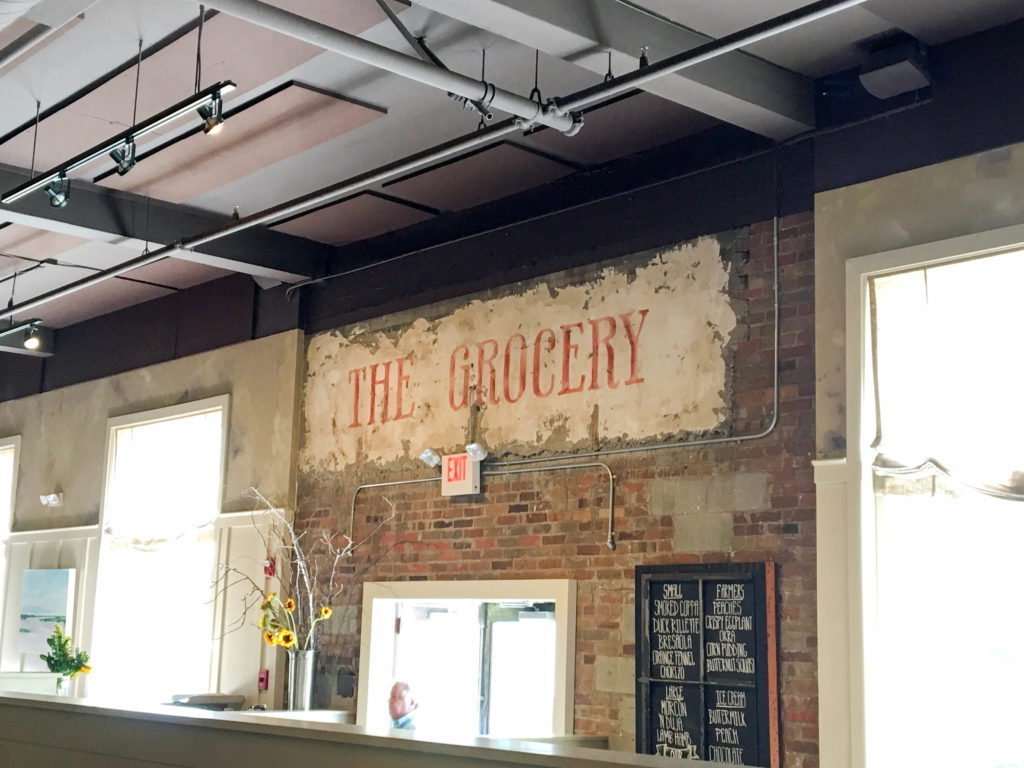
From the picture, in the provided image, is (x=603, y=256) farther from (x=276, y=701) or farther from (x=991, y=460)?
(x=276, y=701)

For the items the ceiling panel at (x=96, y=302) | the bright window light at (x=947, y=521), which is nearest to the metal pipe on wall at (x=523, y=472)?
the bright window light at (x=947, y=521)

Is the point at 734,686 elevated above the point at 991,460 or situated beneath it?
situated beneath

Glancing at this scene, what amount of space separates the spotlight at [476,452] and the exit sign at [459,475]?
0.11ft

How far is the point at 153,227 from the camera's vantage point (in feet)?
26.9

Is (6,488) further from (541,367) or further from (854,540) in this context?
(854,540)

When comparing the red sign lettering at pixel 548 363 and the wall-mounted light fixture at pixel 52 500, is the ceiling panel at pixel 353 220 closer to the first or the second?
the red sign lettering at pixel 548 363

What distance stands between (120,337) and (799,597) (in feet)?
25.2

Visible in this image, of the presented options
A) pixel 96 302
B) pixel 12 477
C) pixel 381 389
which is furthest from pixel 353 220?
pixel 12 477

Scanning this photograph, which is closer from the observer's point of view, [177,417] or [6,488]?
[177,417]

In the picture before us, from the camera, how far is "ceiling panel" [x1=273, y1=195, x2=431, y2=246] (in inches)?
319

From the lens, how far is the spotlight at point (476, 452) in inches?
293

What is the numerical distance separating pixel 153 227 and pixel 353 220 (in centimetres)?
140

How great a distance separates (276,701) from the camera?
8539 mm

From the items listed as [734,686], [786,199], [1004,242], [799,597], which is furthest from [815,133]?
[734,686]
